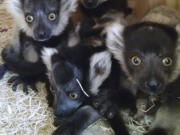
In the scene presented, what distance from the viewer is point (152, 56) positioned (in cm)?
319

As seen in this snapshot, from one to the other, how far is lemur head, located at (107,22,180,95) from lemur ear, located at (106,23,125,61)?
0.11 feet

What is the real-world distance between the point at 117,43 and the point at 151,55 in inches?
17.5

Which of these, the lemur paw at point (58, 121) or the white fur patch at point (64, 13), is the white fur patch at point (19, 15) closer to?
the white fur patch at point (64, 13)

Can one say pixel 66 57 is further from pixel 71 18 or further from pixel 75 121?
pixel 71 18

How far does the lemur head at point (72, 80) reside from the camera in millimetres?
3367

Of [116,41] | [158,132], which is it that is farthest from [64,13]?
[158,132]

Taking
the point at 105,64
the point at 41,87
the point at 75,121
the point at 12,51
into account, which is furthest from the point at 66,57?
the point at 12,51

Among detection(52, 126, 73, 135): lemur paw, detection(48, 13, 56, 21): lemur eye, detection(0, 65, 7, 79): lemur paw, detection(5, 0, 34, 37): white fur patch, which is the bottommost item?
detection(0, 65, 7, 79): lemur paw

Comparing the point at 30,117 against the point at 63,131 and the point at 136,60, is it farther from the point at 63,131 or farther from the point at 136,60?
the point at 136,60

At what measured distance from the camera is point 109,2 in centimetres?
454

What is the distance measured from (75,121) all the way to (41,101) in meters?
0.72

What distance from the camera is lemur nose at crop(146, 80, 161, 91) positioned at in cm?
306

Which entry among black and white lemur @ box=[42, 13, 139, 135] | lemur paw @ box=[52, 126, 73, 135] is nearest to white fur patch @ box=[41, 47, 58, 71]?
black and white lemur @ box=[42, 13, 139, 135]

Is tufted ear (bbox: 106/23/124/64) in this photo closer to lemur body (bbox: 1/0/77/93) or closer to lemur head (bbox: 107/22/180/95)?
lemur head (bbox: 107/22/180/95)
